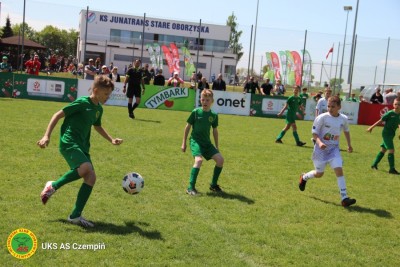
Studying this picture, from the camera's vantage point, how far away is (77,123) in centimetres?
517

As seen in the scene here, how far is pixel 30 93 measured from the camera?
2150cm

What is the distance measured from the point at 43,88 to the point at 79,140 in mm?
17633

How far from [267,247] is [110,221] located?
1.77m

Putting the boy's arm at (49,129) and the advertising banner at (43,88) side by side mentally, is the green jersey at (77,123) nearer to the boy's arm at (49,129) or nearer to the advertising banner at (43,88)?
the boy's arm at (49,129)

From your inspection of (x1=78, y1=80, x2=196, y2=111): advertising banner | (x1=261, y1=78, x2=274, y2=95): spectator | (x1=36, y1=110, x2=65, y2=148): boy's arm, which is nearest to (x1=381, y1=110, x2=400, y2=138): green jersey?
(x1=36, y1=110, x2=65, y2=148): boy's arm

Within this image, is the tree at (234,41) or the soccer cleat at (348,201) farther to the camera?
the tree at (234,41)

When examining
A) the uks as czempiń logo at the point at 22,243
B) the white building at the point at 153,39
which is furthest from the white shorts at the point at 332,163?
the white building at the point at 153,39

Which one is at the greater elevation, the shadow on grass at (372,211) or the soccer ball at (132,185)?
the soccer ball at (132,185)

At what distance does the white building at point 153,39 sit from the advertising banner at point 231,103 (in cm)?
3023

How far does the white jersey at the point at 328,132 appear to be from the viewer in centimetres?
700

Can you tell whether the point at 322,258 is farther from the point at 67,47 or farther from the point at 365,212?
the point at 67,47

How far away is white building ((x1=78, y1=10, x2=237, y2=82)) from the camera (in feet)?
180

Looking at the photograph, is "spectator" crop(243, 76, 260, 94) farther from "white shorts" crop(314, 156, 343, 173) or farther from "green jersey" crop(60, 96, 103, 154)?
"green jersey" crop(60, 96, 103, 154)

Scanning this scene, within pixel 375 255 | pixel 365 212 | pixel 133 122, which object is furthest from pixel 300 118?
pixel 375 255
